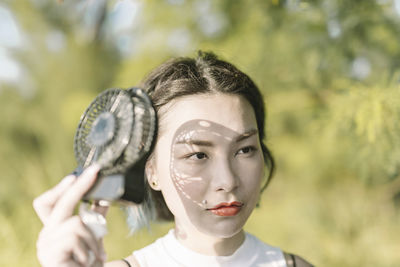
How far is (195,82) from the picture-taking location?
82 cm

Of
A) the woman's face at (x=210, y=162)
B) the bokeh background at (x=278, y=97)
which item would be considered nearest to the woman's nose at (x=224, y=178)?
the woman's face at (x=210, y=162)

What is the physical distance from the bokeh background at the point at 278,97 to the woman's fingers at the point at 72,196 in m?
0.51

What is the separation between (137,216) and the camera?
939 mm

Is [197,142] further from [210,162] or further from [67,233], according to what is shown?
[67,233]

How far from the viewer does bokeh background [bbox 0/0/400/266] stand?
1236mm

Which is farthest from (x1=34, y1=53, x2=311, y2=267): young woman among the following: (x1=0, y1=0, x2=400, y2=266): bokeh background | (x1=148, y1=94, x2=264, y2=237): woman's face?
(x1=0, y1=0, x2=400, y2=266): bokeh background

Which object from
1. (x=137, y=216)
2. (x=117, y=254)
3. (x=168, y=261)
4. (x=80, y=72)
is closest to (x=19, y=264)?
(x=117, y=254)

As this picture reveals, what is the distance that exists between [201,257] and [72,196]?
33 centimetres

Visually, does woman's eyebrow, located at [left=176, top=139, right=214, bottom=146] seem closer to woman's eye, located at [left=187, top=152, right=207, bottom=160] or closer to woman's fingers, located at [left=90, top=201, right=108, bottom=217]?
woman's eye, located at [left=187, top=152, right=207, bottom=160]

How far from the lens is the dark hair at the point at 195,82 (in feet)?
2.68

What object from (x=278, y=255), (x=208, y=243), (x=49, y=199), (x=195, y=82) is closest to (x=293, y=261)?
(x=278, y=255)

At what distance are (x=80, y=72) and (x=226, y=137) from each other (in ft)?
8.91

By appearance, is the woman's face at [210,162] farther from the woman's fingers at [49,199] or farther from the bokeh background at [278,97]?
the bokeh background at [278,97]

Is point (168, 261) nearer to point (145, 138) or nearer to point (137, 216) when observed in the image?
point (137, 216)
